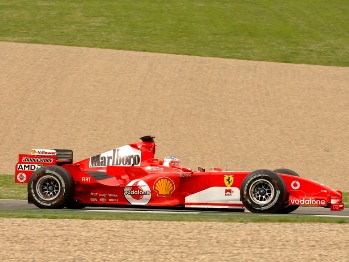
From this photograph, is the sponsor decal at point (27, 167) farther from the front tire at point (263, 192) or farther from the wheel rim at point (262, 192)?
the wheel rim at point (262, 192)

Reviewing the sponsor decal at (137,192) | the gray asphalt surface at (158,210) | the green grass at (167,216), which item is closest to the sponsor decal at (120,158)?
the sponsor decal at (137,192)

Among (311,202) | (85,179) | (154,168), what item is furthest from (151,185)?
(311,202)

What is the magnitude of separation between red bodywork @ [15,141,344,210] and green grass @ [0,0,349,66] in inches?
860

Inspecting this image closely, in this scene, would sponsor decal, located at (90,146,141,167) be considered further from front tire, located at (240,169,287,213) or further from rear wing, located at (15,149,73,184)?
front tire, located at (240,169,287,213)

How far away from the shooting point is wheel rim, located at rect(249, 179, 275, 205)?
14.6m

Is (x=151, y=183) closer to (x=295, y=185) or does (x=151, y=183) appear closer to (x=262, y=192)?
(x=262, y=192)

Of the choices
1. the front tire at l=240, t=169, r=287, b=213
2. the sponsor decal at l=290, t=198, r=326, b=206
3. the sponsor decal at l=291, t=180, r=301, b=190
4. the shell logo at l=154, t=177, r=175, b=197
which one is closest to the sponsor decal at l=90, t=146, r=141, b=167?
the shell logo at l=154, t=177, r=175, b=197

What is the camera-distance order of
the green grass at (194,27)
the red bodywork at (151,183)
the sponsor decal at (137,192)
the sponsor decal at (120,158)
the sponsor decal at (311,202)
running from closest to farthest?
the sponsor decal at (311,202), the red bodywork at (151,183), the sponsor decal at (137,192), the sponsor decal at (120,158), the green grass at (194,27)

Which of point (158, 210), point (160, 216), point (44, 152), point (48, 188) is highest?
point (44, 152)

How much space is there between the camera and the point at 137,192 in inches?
613

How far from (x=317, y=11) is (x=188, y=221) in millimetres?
36267

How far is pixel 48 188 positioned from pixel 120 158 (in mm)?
1442

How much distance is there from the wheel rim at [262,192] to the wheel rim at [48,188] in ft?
11.6

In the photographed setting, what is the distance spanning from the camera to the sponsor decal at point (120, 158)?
16.0m
